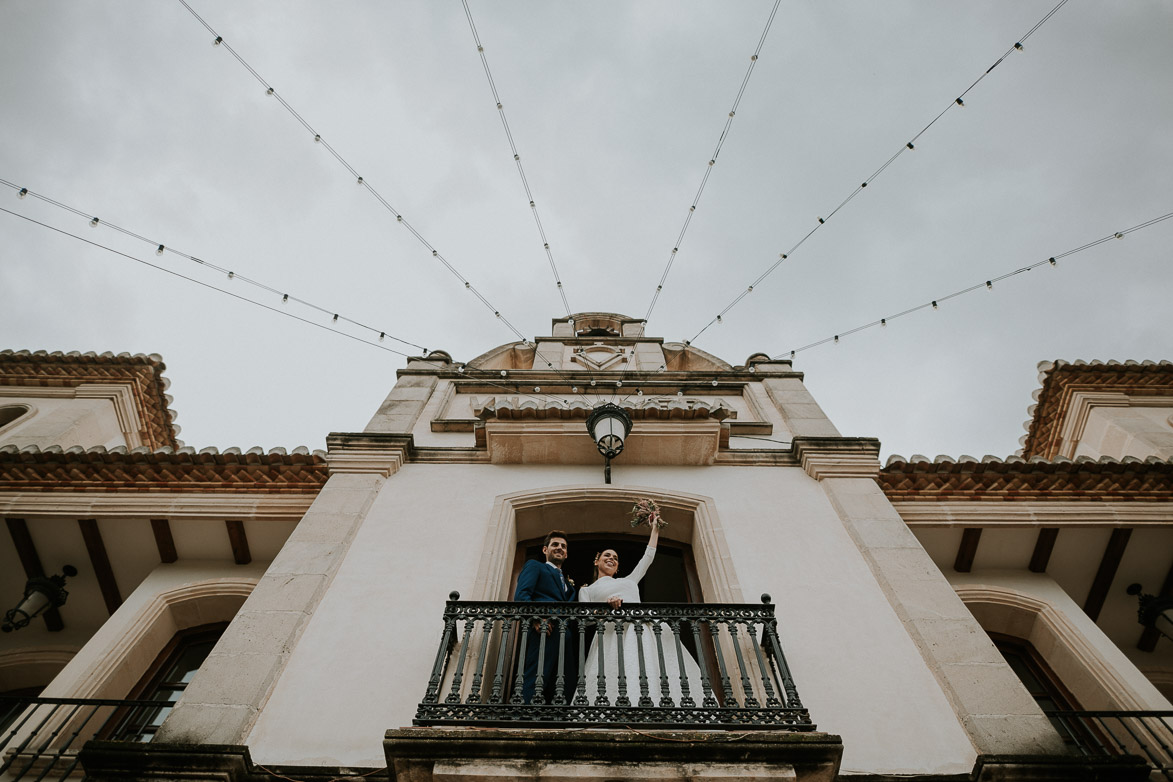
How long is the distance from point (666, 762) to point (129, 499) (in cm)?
677

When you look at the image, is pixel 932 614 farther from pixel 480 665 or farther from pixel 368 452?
pixel 368 452

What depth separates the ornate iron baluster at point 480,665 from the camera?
4582 mm

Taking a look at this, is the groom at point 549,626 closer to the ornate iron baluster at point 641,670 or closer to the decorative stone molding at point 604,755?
the ornate iron baluster at point 641,670

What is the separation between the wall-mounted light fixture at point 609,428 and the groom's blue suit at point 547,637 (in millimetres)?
1818

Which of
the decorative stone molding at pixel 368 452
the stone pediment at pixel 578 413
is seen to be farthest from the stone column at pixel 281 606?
the stone pediment at pixel 578 413

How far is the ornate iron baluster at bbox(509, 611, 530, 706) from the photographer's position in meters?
4.58

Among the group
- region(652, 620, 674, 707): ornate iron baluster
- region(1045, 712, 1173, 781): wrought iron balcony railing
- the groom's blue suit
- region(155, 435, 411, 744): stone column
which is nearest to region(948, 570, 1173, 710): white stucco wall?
region(1045, 712, 1173, 781): wrought iron balcony railing

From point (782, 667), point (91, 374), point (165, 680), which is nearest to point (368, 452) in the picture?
point (165, 680)

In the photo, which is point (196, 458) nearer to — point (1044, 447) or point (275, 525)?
point (275, 525)

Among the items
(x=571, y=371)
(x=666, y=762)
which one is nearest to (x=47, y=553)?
(x=571, y=371)

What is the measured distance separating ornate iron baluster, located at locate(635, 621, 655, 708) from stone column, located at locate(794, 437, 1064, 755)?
2.26 meters

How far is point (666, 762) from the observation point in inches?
162

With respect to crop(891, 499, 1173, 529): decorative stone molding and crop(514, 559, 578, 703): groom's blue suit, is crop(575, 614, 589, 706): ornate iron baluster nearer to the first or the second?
crop(514, 559, 578, 703): groom's blue suit

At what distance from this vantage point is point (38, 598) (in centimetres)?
758
